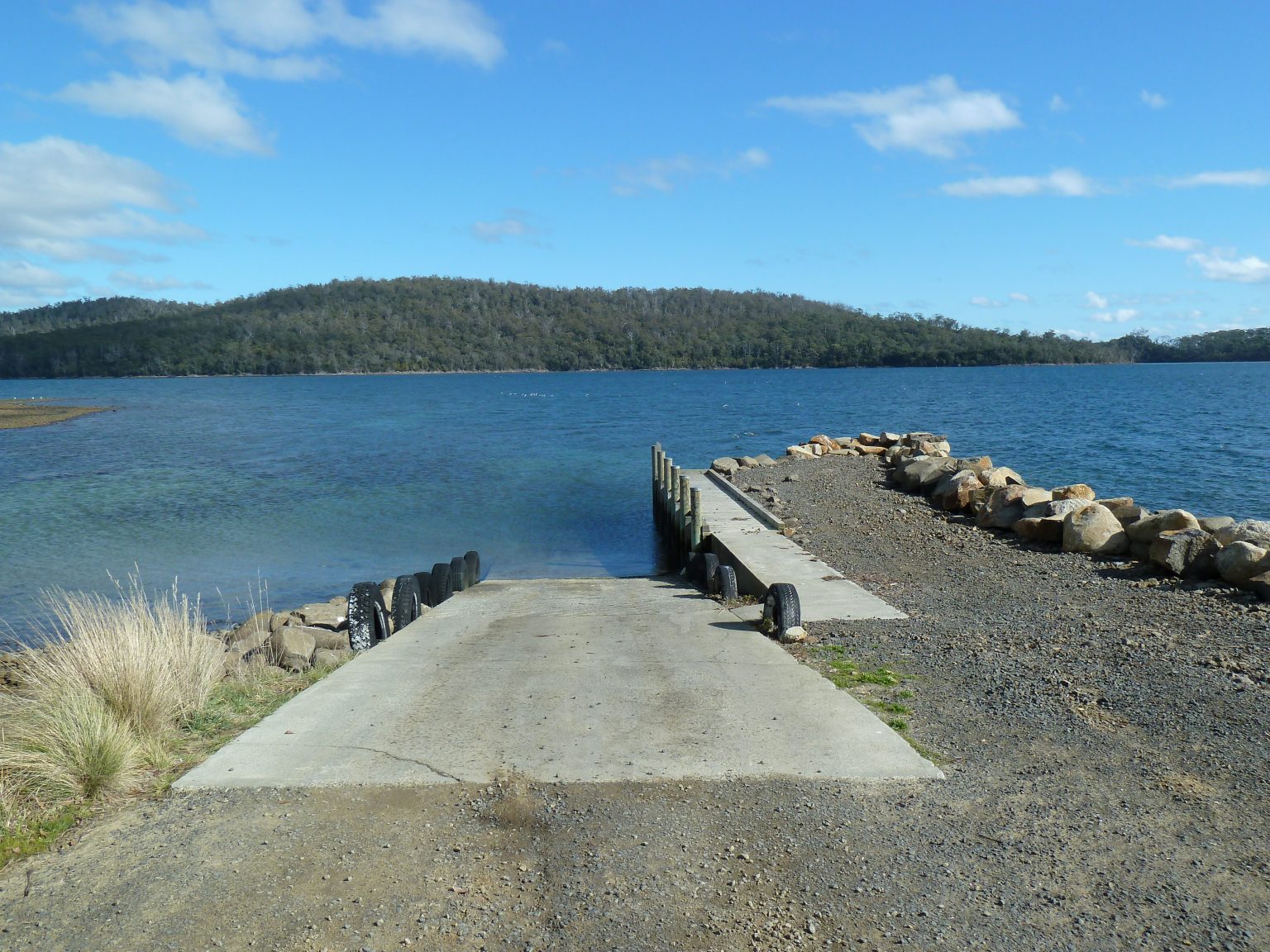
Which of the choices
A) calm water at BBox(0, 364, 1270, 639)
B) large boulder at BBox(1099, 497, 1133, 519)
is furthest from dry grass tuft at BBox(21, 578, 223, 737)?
large boulder at BBox(1099, 497, 1133, 519)

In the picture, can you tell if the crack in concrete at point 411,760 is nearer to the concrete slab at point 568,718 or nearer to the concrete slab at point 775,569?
the concrete slab at point 568,718

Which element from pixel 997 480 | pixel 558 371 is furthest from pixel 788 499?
pixel 558 371

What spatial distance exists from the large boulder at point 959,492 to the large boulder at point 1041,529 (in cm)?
275

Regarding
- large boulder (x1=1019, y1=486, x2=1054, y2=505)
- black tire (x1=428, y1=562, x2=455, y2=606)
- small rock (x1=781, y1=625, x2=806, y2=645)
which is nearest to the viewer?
small rock (x1=781, y1=625, x2=806, y2=645)

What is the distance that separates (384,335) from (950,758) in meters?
179

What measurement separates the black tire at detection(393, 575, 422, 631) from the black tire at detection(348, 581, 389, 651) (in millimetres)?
474

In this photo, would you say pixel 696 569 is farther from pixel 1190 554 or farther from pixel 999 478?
pixel 999 478

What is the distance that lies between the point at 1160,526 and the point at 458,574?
8.38 meters

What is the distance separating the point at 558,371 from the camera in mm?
182750

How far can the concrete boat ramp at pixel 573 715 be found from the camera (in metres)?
5.24

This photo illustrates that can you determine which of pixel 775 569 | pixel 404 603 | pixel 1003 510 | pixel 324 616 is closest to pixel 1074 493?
pixel 1003 510

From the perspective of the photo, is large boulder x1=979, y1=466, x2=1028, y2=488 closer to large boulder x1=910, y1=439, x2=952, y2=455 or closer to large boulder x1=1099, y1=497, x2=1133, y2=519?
large boulder x1=1099, y1=497, x2=1133, y2=519

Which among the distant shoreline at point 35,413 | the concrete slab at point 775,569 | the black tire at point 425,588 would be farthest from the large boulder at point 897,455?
→ the distant shoreline at point 35,413

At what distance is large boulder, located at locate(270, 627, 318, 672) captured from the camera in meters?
9.78
